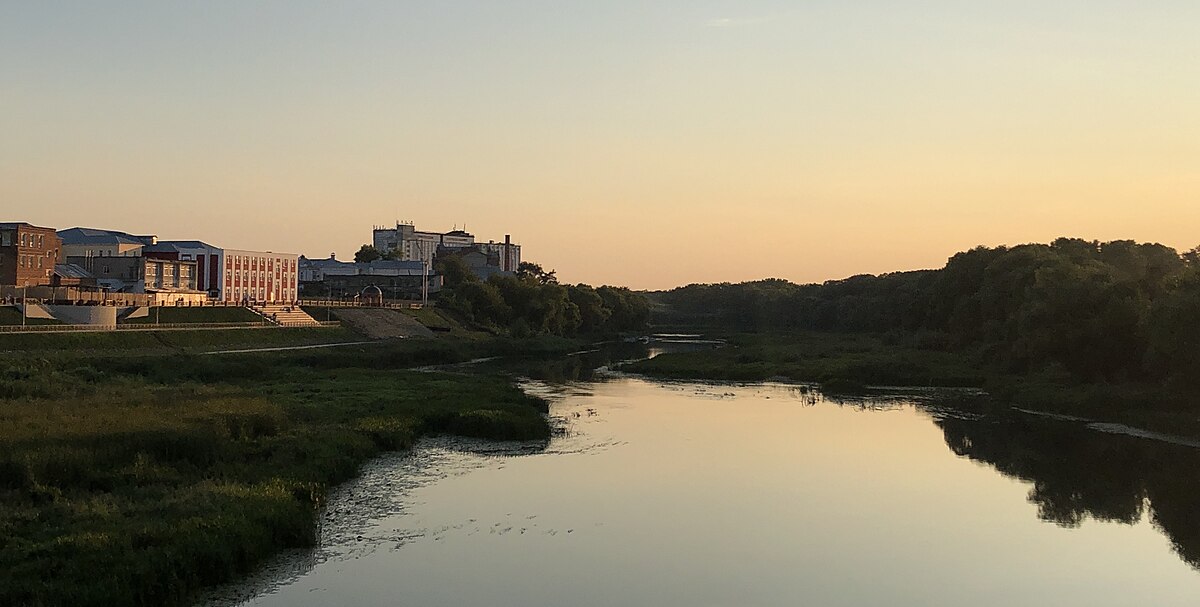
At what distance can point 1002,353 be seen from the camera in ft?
241

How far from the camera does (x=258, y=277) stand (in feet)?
455

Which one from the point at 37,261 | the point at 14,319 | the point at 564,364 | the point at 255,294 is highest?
the point at 37,261

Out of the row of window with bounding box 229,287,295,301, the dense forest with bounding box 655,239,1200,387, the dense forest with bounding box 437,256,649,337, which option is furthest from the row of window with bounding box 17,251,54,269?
the dense forest with bounding box 655,239,1200,387

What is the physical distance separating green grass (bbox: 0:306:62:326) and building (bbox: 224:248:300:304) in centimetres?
5236

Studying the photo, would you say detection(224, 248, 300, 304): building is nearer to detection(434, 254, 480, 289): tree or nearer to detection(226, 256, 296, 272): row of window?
detection(226, 256, 296, 272): row of window

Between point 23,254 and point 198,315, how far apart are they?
60.9 ft

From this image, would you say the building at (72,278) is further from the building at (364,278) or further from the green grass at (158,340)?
the building at (364,278)

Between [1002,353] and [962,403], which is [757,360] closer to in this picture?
[1002,353]

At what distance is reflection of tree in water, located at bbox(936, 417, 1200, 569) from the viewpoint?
97.7ft

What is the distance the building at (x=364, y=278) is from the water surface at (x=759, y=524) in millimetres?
123794

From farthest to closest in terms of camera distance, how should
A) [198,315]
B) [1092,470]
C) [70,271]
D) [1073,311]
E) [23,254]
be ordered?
[70,271]
[23,254]
[198,315]
[1073,311]
[1092,470]

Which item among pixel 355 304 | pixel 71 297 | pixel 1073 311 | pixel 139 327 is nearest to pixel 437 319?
pixel 355 304

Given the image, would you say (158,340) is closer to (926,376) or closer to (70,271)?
(70,271)

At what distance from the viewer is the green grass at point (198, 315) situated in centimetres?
8419
